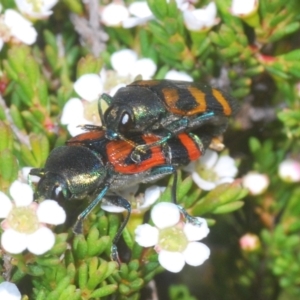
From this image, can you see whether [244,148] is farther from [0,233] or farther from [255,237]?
[0,233]

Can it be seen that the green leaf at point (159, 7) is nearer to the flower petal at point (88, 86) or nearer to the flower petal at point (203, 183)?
the flower petal at point (88, 86)

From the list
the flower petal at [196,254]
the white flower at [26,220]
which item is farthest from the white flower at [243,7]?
the white flower at [26,220]

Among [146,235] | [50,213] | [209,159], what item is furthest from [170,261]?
[209,159]

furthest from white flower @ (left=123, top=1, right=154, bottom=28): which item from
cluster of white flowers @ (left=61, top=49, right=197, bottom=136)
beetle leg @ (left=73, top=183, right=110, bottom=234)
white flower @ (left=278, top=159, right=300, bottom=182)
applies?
white flower @ (left=278, top=159, right=300, bottom=182)

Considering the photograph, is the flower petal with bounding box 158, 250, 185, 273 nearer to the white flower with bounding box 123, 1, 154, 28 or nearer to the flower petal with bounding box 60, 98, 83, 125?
the flower petal with bounding box 60, 98, 83, 125

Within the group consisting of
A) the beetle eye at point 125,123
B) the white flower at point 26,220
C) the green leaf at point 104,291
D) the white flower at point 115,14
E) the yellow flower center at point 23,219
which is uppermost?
the white flower at point 115,14

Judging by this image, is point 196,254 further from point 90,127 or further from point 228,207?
point 90,127
